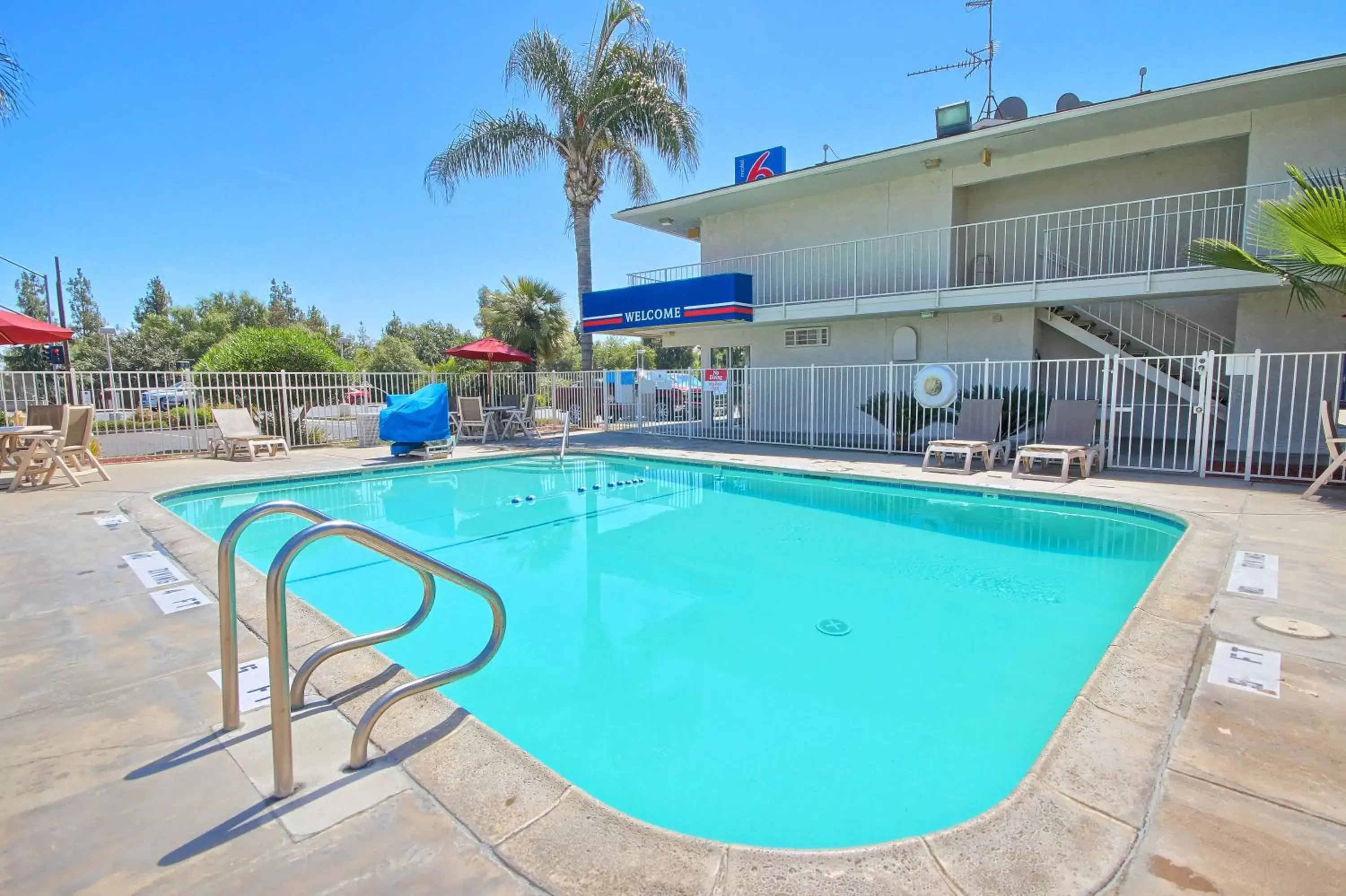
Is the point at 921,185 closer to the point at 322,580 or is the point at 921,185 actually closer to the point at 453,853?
the point at 322,580

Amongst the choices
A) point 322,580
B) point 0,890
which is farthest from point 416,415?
point 0,890

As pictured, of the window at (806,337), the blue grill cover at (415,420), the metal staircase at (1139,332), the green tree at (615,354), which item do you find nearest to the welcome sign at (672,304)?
the window at (806,337)

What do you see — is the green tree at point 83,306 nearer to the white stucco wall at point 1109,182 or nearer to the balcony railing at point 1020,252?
the balcony railing at point 1020,252

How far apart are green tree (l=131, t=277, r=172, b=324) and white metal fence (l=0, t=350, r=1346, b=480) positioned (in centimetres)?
5078

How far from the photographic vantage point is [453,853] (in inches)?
74.9

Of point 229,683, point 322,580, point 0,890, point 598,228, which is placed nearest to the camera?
point 0,890

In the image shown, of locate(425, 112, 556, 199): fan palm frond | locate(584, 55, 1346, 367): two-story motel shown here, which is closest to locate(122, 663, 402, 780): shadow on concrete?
locate(584, 55, 1346, 367): two-story motel

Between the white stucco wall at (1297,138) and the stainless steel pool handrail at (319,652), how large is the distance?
15.4 metres

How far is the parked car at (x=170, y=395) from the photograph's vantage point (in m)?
13.1

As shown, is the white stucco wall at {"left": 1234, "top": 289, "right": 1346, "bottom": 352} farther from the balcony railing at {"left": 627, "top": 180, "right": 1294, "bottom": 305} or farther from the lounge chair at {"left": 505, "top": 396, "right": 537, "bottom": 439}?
the lounge chair at {"left": 505, "top": 396, "right": 537, "bottom": 439}

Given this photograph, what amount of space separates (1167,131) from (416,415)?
16.3m

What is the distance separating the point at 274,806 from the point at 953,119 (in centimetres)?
1600

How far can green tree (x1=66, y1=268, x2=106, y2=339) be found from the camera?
180 ft

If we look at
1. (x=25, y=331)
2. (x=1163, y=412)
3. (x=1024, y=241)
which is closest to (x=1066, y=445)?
(x=1163, y=412)
